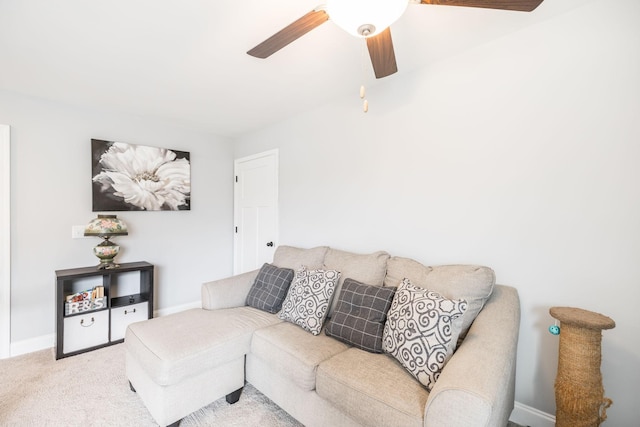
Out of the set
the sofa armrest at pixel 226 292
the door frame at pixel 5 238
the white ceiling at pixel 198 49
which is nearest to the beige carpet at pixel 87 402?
the door frame at pixel 5 238

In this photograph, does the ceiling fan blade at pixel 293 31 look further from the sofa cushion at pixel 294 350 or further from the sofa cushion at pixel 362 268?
the sofa cushion at pixel 294 350

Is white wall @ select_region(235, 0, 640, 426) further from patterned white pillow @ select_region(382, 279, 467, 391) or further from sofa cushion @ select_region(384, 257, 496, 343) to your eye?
patterned white pillow @ select_region(382, 279, 467, 391)

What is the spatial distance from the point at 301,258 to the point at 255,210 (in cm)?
135

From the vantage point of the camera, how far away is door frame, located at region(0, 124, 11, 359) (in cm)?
244

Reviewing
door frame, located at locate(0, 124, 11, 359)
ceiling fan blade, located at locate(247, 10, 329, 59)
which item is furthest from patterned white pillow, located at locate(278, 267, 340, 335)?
door frame, located at locate(0, 124, 11, 359)

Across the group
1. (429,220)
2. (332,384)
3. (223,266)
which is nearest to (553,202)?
(429,220)

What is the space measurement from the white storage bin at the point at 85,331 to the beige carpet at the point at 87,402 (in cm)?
18

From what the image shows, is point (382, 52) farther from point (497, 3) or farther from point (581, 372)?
point (581, 372)

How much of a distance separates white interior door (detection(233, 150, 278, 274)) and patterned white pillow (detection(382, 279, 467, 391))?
203cm

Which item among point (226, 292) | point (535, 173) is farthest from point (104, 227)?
point (535, 173)

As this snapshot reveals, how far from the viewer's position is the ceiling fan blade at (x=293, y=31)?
46.4 inches

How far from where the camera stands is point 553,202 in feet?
5.25

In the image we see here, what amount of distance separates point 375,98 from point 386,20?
4.45 feet

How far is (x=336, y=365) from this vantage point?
1453 millimetres
